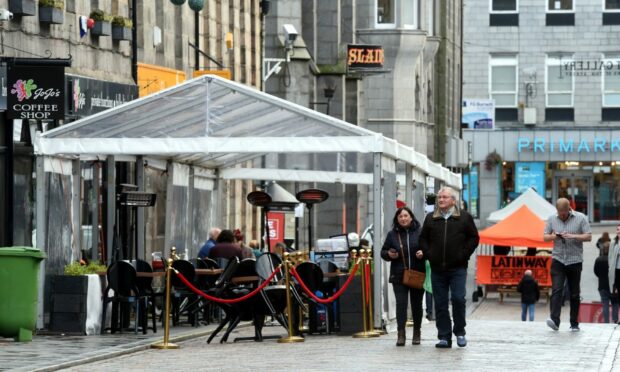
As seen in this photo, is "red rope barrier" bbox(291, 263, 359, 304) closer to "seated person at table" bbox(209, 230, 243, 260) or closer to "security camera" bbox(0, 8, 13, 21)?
"seated person at table" bbox(209, 230, 243, 260)

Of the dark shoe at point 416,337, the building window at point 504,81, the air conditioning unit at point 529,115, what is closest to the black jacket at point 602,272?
the dark shoe at point 416,337

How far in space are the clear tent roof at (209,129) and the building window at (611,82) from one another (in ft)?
197

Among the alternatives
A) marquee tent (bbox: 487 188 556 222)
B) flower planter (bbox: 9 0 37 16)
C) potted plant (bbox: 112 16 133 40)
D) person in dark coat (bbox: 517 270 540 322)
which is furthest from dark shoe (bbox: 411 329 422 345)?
marquee tent (bbox: 487 188 556 222)

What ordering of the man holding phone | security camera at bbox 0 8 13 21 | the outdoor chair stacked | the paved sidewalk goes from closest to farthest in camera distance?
the paved sidewalk → the man holding phone → the outdoor chair stacked → security camera at bbox 0 8 13 21

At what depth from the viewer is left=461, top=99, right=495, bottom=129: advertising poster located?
77.8 metres

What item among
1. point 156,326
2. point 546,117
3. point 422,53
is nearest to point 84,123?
point 156,326

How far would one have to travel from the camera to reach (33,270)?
20.9 m

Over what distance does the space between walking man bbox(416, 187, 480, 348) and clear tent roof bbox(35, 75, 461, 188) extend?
2.74m

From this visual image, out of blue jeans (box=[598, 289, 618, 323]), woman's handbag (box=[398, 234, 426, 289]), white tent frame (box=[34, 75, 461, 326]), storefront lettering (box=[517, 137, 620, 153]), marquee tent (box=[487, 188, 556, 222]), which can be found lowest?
blue jeans (box=[598, 289, 618, 323])

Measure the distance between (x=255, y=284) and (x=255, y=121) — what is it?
6.71 ft

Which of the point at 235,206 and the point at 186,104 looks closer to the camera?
the point at 186,104

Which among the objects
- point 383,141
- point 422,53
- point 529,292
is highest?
point 422,53

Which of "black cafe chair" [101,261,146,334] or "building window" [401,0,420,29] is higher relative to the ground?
"building window" [401,0,420,29]

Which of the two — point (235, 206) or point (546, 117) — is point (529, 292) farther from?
point (546, 117)
